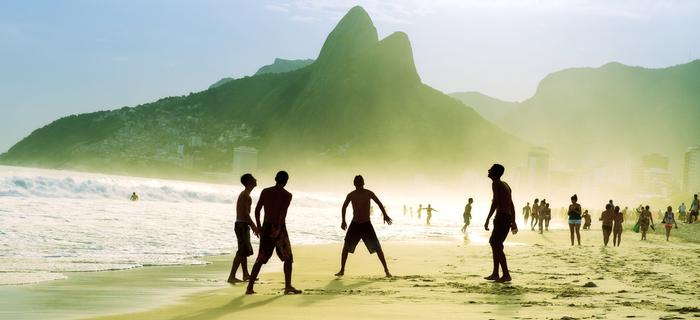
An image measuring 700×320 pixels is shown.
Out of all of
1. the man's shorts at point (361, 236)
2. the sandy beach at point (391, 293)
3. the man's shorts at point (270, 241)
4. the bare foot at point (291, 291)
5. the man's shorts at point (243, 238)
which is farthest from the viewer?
the man's shorts at point (361, 236)

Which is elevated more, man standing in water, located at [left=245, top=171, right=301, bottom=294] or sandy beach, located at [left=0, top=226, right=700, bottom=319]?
man standing in water, located at [left=245, top=171, right=301, bottom=294]

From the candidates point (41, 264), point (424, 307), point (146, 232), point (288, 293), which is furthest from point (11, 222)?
point (424, 307)

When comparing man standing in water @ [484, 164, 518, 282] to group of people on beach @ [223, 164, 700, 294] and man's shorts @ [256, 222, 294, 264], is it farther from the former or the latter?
man's shorts @ [256, 222, 294, 264]

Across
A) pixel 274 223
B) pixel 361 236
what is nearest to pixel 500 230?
pixel 361 236

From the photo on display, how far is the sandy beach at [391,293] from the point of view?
771cm

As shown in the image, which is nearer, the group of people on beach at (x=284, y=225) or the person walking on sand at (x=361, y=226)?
the group of people on beach at (x=284, y=225)

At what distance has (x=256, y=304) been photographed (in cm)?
851

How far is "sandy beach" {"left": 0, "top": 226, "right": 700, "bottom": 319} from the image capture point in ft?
25.3

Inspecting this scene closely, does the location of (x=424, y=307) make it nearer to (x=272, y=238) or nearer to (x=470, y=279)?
(x=272, y=238)

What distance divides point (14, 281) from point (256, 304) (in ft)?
14.9

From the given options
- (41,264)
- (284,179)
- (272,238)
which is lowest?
(41,264)

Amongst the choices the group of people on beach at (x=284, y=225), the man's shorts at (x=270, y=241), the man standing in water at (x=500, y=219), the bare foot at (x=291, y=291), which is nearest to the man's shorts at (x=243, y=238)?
the group of people on beach at (x=284, y=225)

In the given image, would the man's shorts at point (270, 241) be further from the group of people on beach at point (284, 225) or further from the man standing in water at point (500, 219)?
the man standing in water at point (500, 219)

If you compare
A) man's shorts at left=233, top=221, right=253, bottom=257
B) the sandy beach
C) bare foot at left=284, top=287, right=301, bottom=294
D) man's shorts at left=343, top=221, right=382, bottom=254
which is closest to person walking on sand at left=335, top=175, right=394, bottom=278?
man's shorts at left=343, top=221, right=382, bottom=254
